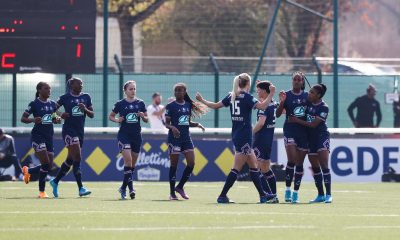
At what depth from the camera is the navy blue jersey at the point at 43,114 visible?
2370 centimetres

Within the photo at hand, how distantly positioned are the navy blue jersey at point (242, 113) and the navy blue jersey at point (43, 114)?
379cm

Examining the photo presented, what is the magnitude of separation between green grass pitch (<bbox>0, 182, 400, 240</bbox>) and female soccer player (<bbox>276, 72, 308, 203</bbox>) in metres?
0.84

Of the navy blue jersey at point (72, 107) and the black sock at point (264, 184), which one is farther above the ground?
the navy blue jersey at point (72, 107)

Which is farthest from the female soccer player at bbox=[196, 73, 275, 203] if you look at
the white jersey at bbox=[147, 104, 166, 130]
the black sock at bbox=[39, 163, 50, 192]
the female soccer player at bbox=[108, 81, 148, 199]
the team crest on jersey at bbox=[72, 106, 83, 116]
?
the white jersey at bbox=[147, 104, 166, 130]

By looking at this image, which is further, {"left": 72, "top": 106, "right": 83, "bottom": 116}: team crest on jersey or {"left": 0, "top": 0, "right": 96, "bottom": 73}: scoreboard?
{"left": 0, "top": 0, "right": 96, "bottom": 73}: scoreboard

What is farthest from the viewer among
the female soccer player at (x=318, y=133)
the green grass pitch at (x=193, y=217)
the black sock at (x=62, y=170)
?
the black sock at (x=62, y=170)

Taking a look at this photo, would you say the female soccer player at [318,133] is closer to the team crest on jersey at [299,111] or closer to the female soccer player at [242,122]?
the team crest on jersey at [299,111]

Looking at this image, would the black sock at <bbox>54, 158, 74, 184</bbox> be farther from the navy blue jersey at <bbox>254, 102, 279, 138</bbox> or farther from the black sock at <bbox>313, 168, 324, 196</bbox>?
the black sock at <bbox>313, 168, 324, 196</bbox>

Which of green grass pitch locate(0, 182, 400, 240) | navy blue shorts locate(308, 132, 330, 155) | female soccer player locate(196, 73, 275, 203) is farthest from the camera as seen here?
navy blue shorts locate(308, 132, 330, 155)

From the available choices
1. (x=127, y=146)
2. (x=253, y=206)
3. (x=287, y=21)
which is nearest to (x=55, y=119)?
(x=127, y=146)

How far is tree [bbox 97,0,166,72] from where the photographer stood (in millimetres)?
38781

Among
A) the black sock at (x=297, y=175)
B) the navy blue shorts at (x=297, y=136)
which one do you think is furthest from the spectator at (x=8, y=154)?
the navy blue shorts at (x=297, y=136)

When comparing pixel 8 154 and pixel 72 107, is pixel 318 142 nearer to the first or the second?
pixel 72 107

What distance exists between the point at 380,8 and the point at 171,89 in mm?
59967
